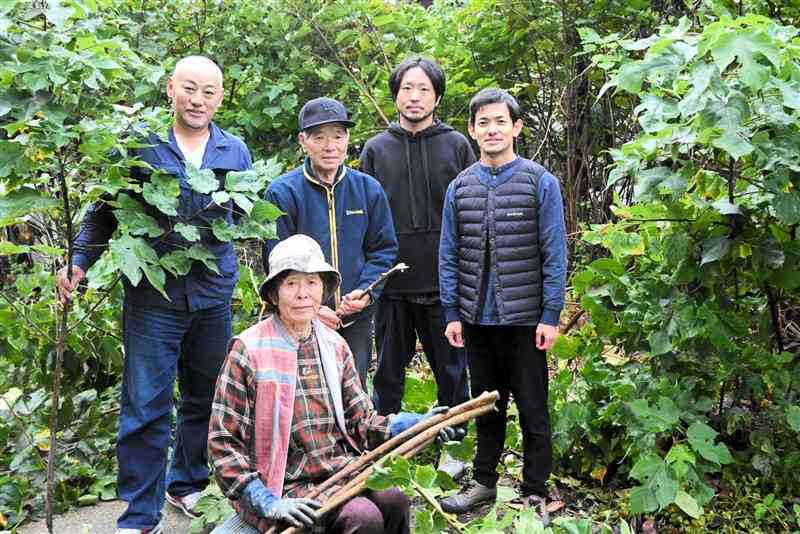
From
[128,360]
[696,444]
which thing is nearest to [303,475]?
[128,360]

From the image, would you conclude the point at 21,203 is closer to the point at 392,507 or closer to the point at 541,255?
the point at 392,507

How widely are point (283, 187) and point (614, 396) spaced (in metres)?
1.79

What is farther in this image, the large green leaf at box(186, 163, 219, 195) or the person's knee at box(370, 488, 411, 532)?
the large green leaf at box(186, 163, 219, 195)

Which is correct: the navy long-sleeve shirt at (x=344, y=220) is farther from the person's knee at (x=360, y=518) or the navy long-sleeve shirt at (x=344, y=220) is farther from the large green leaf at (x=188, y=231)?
the person's knee at (x=360, y=518)

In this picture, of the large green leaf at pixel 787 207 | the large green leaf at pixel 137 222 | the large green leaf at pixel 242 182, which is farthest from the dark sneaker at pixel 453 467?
the large green leaf at pixel 787 207

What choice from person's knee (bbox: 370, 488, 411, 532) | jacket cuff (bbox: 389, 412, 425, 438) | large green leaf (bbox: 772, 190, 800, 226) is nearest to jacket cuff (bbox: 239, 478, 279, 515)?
person's knee (bbox: 370, 488, 411, 532)

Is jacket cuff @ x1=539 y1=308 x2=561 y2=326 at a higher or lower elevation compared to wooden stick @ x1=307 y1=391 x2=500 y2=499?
higher

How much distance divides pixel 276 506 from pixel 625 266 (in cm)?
227

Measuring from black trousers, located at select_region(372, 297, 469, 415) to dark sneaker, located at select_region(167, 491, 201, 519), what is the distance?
983 mm

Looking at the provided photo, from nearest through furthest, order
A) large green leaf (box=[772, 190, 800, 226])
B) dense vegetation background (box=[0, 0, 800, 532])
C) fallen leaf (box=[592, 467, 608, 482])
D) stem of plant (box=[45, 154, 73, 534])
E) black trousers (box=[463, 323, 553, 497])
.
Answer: dense vegetation background (box=[0, 0, 800, 532]) → large green leaf (box=[772, 190, 800, 226]) → stem of plant (box=[45, 154, 73, 534]) → black trousers (box=[463, 323, 553, 497]) → fallen leaf (box=[592, 467, 608, 482])

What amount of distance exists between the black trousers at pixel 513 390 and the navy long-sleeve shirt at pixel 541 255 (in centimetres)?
12

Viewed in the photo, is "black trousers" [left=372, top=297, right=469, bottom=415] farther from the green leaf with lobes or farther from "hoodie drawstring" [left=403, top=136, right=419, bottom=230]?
the green leaf with lobes

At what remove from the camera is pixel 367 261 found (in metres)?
4.19

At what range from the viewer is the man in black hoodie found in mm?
4457
